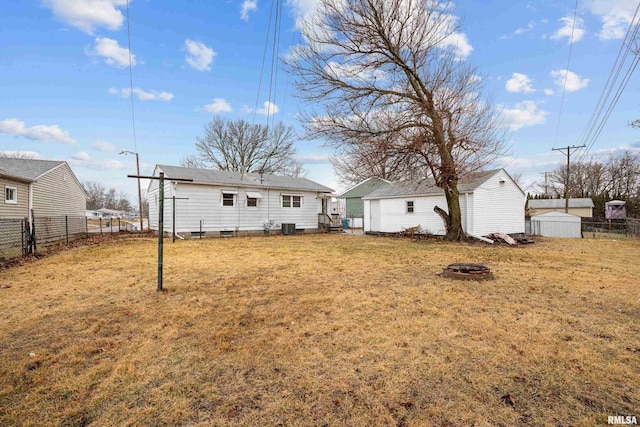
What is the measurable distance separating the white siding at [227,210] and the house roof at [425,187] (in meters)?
4.52

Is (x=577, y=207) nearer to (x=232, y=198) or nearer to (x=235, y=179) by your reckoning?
(x=235, y=179)

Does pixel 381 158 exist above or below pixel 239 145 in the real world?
below

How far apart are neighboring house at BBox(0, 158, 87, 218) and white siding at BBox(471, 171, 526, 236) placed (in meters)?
19.6

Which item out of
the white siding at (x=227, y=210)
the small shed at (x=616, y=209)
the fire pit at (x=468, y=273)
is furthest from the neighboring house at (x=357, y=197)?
the fire pit at (x=468, y=273)

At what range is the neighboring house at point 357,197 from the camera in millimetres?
28656

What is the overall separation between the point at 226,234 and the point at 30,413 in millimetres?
14471

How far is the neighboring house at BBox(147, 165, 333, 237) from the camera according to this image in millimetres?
15077

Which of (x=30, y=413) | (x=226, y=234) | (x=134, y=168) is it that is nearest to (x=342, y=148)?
(x=226, y=234)

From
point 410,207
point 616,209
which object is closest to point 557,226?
point 410,207

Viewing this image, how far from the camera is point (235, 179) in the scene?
55.9 feet

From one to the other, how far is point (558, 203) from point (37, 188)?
149 ft

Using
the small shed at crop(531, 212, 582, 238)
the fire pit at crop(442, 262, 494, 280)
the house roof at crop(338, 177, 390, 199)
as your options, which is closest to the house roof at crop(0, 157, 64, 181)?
the fire pit at crop(442, 262, 494, 280)

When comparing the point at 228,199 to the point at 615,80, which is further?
the point at 228,199

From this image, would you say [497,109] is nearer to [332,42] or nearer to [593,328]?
[332,42]
